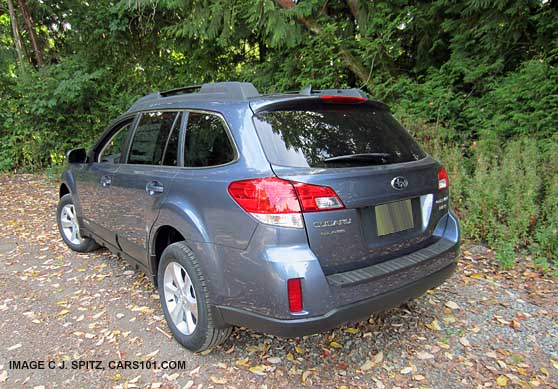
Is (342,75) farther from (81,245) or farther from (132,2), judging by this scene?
(81,245)

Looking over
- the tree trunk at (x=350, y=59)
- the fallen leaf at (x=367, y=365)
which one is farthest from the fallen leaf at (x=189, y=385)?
the tree trunk at (x=350, y=59)

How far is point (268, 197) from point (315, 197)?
0.84 feet

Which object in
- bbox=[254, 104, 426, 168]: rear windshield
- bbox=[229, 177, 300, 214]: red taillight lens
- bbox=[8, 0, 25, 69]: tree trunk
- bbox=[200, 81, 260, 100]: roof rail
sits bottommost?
bbox=[229, 177, 300, 214]: red taillight lens

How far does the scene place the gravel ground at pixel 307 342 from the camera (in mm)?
2494

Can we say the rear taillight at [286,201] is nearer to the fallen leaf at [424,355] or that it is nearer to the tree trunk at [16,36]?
the fallen leaf at [424,355]

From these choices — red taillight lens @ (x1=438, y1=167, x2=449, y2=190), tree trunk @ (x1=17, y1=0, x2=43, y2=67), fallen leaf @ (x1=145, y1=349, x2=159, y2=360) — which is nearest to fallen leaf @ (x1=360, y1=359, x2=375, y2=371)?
red taillight lens @ (x1=438, y1=167, x2=449, y2=190)

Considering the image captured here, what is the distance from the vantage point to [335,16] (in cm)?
798

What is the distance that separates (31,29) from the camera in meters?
10.7

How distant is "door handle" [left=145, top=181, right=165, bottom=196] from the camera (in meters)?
2.86

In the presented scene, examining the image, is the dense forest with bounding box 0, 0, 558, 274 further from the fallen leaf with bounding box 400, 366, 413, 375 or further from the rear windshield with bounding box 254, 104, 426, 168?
the rear windshield with bounding box 254, 104, 426, 168

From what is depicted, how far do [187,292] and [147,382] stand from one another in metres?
0.60

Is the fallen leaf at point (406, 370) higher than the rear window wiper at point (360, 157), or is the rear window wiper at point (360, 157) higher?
the rear window wiper at point (360, 157)

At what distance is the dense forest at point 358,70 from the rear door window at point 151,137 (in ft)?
11.3

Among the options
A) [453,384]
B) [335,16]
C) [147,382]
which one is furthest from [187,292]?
[335,16]
